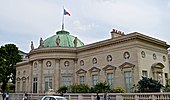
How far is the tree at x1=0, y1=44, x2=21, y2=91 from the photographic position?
158 feet

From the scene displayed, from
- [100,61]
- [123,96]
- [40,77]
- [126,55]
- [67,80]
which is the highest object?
[126,55]

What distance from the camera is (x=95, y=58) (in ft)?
109

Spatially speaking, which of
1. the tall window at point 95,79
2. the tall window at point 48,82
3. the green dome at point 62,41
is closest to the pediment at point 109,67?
the tall window at point 95,79

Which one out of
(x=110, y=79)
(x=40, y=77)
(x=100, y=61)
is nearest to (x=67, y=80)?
(x=40, y=77)

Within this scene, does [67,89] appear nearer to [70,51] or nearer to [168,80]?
[70,51]

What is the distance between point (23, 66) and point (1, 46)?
377 inches

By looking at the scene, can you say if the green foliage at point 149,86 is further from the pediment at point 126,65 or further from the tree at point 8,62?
the tree at point 8,62

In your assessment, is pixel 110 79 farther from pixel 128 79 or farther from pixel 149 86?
pixel 149 86

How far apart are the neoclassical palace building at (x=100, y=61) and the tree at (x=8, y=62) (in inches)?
455

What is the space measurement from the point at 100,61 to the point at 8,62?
26.3 meters

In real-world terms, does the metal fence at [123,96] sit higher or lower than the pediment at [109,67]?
lower

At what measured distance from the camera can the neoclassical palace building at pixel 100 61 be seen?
1116 inches

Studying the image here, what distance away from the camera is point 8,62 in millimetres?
50094

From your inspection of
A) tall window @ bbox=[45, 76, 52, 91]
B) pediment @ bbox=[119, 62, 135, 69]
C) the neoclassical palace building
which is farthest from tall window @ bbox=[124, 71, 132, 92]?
tall window @ bbox=[45, 76, 52, 91]
